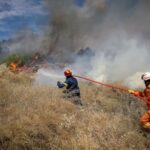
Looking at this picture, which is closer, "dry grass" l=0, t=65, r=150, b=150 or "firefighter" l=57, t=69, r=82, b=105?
"dry grass" l=0, t=65, r=150, b=150

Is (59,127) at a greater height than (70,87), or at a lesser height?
lesser

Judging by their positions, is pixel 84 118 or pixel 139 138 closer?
pixel 139 138

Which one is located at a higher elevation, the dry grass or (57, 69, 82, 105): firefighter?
(57, 69, 82, 105): firefighter

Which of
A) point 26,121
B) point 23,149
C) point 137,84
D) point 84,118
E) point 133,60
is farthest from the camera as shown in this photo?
point 133,60

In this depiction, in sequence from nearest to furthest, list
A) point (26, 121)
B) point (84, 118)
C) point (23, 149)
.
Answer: point (23, 149)
point (26, 121)
point (84, 118)

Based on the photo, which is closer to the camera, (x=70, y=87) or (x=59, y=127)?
(x=59, y=127)

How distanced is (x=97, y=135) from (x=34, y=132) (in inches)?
48.7

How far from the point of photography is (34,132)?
632 centimetres

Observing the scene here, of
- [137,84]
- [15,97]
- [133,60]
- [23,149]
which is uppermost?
[133,60]

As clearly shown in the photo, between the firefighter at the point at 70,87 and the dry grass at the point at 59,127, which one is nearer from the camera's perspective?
the dry grass at the point at 59,127

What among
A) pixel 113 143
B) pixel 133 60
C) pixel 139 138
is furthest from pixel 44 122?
pixel 133 60

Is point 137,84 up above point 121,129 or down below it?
above

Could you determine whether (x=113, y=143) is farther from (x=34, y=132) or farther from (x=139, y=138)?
(x=34, y=132)

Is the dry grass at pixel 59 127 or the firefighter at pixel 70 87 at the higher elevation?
the firefighter at pixel 70 87
